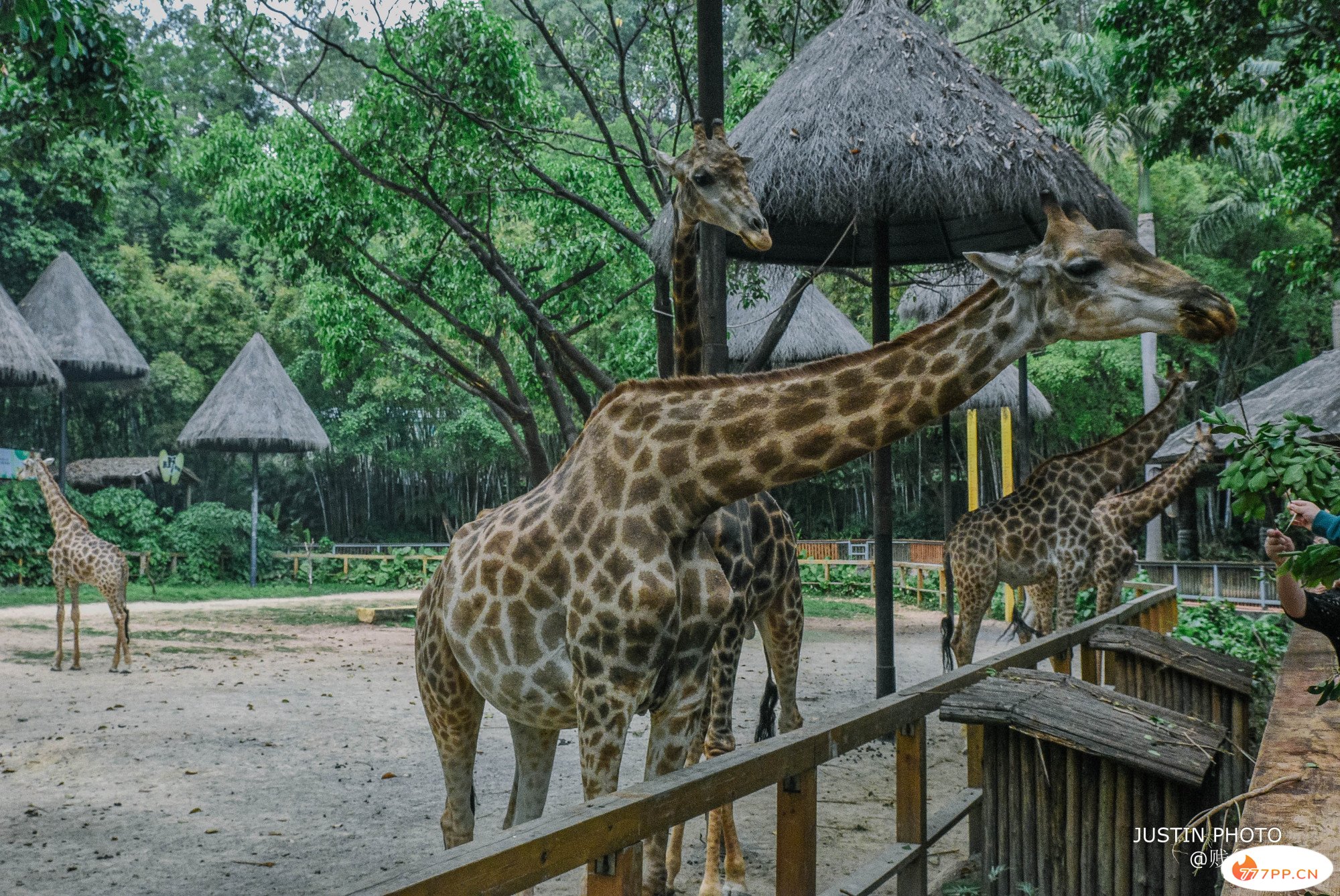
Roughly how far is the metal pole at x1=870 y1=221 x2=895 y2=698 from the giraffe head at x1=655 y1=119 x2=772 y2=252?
324 centimetres

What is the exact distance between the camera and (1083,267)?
273 centimetres

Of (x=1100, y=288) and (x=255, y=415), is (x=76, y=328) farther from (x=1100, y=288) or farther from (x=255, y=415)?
(x=1100, y=288)

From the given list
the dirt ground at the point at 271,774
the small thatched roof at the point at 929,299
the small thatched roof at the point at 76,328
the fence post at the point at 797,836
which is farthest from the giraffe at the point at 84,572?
the small thatched roof at the point at 76,328

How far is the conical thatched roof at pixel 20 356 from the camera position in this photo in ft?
63.7

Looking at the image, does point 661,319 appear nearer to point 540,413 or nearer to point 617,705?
point 617,705

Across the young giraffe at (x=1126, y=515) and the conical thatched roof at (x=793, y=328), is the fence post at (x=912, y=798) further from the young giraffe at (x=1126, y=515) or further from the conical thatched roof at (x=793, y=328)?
the conical thatched roof at (x=793, y=328)

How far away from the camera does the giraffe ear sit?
284 centimetres

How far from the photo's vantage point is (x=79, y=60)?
6.72 meters

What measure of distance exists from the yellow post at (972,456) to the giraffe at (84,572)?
1106 cm

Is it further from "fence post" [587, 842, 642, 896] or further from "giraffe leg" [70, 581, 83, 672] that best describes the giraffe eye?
"giraffe leg" [70, 581, 83, 672]

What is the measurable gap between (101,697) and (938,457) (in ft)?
77.4

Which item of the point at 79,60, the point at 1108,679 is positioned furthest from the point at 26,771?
the point at 1108,679

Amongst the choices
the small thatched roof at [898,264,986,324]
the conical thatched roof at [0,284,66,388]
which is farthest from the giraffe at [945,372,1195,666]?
the conical thatched roof at [0,284,66,388]

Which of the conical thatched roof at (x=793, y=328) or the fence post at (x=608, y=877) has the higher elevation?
the conical thatched roof at (x=793, y=328)
